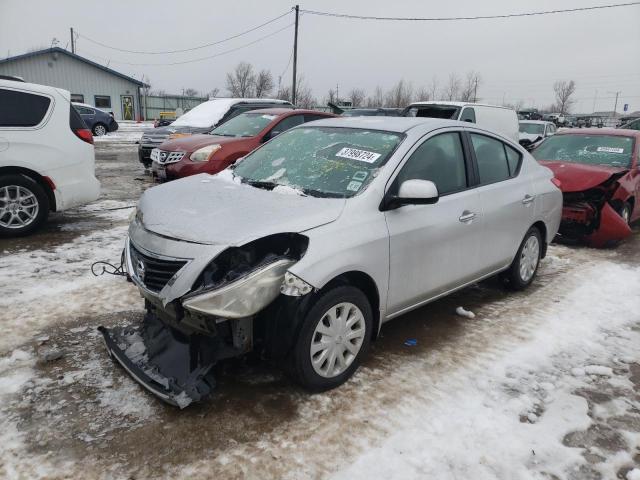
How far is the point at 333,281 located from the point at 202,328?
0.81m

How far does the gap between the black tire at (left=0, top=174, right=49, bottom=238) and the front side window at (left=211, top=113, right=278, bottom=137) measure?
11.4ft

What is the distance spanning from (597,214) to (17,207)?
24.8 feet

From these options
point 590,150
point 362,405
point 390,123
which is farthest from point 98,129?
point 362,405

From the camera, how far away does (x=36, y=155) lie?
230 inches

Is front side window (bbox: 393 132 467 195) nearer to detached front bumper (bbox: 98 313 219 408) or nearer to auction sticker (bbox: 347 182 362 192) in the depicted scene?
auction sticker (bbox: 347 182 362 192)

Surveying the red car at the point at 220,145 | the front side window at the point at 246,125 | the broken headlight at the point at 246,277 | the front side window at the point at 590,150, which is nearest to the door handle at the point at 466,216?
the broken headlight at the point at 246,277

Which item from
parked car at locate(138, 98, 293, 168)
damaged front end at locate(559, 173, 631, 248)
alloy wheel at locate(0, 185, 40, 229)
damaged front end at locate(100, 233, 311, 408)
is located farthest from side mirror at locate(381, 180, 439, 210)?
parked car at locate(138, 98, 293, 168)

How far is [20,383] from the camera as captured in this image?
300cm

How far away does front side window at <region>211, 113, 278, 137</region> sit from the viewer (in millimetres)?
8539

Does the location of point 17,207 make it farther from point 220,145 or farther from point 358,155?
point 358,155

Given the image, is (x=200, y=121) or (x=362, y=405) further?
(x=200, y=121)

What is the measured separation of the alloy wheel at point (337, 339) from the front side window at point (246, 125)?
5.93 m

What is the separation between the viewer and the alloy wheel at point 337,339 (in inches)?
115

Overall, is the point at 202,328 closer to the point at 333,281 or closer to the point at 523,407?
the point at 333,281
